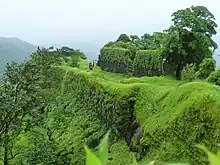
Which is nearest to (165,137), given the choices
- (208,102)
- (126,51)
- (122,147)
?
(208,102)

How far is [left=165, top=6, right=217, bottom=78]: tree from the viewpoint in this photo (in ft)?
75.7

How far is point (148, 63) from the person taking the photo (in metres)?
29.4

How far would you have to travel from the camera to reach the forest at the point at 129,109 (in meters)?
15.2

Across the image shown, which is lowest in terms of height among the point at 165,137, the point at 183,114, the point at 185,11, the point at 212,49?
the point at 165,137

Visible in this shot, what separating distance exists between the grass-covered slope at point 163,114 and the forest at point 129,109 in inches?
1.3

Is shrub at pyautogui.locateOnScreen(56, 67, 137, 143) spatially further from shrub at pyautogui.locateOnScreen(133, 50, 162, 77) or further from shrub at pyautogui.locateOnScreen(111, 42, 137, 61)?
shrub at pyautogui.locateOnScreen(111, 42, 137, 61)

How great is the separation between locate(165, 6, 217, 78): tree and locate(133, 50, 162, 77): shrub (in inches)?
122

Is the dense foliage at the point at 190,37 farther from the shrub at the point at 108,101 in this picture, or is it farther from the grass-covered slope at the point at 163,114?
the shrub at the point at 108,101

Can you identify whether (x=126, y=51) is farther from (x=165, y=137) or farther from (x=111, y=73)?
(x=165, y=137)

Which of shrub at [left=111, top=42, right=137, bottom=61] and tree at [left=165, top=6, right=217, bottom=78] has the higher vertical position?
tree at [left=165, top=6, right=217, bottom=78]

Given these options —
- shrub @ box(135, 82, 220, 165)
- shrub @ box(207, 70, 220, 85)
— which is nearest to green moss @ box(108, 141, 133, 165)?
shrub @ box(135, 82, 220, 165)

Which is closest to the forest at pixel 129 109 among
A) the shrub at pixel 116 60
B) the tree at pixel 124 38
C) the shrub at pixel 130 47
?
the shrub at pixel 116 60

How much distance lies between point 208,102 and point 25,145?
39.3ft

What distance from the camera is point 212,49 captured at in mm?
26188
